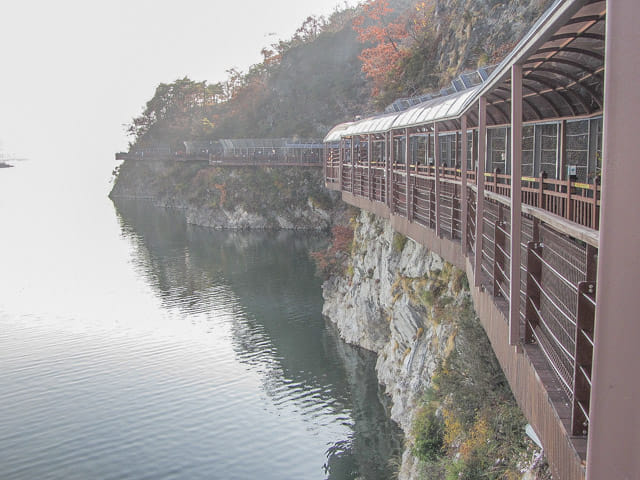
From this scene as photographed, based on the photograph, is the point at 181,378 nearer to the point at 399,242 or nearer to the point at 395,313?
the point at 395,313

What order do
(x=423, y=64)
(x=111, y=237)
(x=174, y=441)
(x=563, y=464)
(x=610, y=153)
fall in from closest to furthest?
(x=610, y=153)
(x=563, y=464)
(x=174, y=441)
(x=423, y=64)
(x=111, y=237)

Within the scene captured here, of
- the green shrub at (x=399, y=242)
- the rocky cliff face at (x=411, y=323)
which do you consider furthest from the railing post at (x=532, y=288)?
the green shrub at (x=399, y=242)

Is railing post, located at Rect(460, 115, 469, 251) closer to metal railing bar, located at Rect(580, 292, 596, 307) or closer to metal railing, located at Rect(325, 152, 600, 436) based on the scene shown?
metal railing, located at Rect(325, 152, 600, 436)

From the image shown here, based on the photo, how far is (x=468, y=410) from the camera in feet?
40.1

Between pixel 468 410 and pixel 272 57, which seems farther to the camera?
pixel 272 57

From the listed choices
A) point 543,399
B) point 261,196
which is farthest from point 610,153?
point 261,196

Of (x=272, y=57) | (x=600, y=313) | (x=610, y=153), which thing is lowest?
(x=600, y=313)

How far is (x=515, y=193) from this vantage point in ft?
18.1

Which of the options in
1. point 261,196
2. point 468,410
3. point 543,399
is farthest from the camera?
point 261,196

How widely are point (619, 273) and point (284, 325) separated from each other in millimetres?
33263

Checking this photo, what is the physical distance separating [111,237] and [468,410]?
2401 inches

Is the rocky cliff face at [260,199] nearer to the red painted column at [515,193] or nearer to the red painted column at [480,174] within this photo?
the red painted column at [480,174]

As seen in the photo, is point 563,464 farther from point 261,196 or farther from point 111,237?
point 261,196

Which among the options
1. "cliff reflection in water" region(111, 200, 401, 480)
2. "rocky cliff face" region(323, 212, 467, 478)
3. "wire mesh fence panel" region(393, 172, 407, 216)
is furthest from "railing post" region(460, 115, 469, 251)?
"cliff reflection in water" region(111, 200, 401, 480)
